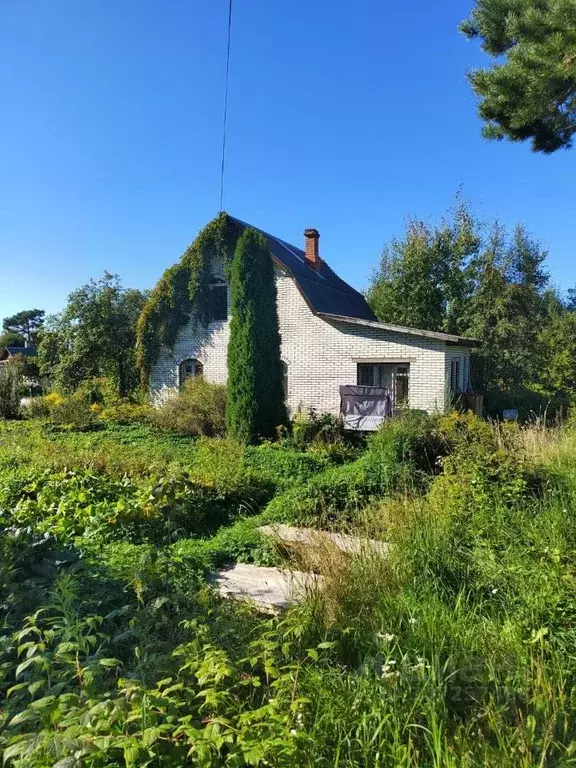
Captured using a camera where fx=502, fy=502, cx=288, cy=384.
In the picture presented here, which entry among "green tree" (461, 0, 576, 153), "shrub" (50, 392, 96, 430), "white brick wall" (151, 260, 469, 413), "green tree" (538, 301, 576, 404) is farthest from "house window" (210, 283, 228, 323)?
"green tree" (461, 0, 576, 153)

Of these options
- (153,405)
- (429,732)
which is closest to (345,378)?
(153,405)

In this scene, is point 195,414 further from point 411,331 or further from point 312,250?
point 312,250

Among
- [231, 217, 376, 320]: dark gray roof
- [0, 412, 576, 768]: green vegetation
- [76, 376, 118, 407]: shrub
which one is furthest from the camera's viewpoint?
[76, 376, 118, 407]: shrub

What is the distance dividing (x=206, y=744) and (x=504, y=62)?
248 inches

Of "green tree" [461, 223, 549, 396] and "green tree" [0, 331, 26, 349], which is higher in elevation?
"green tree" [0, 331, 26, 349]

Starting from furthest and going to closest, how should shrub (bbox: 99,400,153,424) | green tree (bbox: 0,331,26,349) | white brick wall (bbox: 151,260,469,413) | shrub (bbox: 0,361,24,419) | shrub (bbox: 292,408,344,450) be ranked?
green tree (bbox: 0,331,26,349), shrub (bbox: 0,361,24,419), shrub (bbox: 99,400,153,424), white brick wall (bbox: 151,260,469,413), shrub (bbox: 292,408,344,450)

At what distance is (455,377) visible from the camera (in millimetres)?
15195

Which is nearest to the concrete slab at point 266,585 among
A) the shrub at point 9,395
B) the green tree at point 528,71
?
the green tree at point 528,71

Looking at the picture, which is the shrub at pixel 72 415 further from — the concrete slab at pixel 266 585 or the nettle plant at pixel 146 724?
the nettle plant at pixel 146 724

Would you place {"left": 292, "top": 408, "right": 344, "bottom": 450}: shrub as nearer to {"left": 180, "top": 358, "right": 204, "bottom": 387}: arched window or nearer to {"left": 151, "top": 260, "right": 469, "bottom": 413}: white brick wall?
{"left": 151, "top": 260, "right": 469, "bottom": 413}: white brick wall

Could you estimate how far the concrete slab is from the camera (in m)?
3.18

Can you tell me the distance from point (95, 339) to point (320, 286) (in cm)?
872

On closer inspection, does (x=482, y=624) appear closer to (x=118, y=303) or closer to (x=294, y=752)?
(x=294, y=752)

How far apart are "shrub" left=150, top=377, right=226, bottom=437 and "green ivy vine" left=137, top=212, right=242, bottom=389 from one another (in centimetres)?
375
